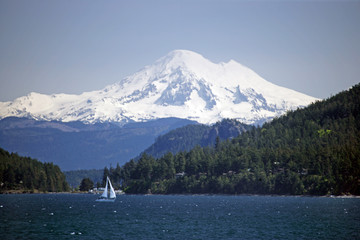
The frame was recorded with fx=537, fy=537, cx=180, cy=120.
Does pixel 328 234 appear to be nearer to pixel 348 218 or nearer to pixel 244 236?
pixel 244 236

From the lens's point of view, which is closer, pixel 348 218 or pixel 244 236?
pixel 244 236

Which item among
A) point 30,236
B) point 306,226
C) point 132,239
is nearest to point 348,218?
point 306,226

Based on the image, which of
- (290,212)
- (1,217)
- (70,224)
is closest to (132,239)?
(70,224)

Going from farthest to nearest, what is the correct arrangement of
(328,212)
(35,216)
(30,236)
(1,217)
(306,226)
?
1. (328,212)
2. (35,216)
3. (1,217)
4. (306,226)
5. (30,236)

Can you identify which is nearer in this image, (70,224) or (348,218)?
(70,224)

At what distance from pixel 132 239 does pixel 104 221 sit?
105 ft

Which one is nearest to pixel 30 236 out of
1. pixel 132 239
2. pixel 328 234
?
pixel 132 239

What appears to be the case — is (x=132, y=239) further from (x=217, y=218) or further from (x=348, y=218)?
(x=348, y=218)

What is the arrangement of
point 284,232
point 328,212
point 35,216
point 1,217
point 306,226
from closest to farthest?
point 284,232, point 306,226, point 1,217, point 35,216, point 328,212

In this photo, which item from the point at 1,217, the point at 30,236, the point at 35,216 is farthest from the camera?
the point at 35,216

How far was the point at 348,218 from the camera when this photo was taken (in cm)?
11731

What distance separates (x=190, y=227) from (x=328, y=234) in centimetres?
2712

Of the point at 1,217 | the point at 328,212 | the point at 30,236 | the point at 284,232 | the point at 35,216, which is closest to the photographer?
the point at 30,236

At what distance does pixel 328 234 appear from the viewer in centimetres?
9294
